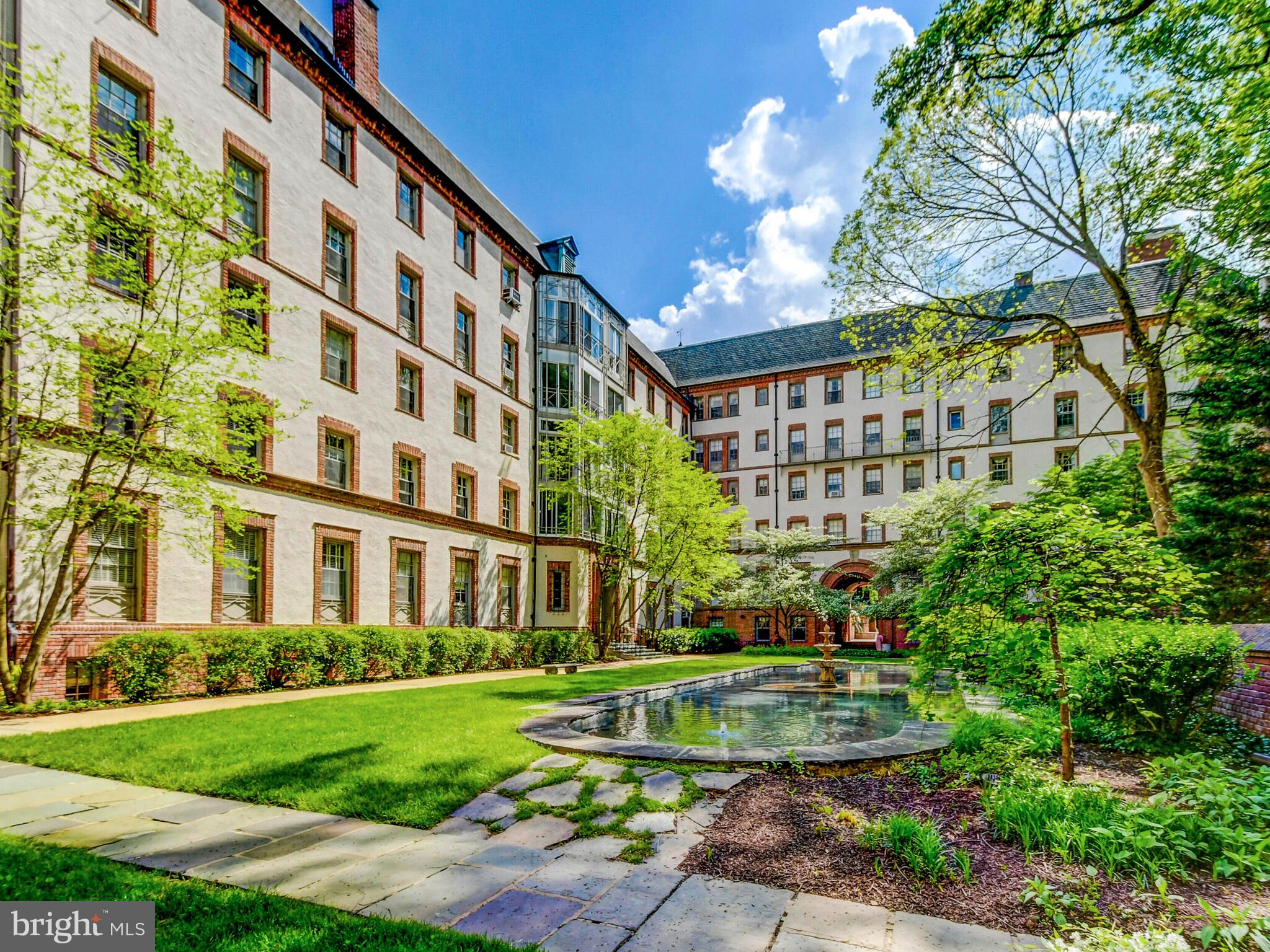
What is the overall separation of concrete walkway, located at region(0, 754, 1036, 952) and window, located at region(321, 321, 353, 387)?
13363 mm

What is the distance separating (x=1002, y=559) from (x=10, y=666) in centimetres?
1312

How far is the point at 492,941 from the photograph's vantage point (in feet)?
9.99

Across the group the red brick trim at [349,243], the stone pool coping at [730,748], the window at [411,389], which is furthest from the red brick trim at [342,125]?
the stone pool coping at [730,748]

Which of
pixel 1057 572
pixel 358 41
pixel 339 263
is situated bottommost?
pixel 1057 572

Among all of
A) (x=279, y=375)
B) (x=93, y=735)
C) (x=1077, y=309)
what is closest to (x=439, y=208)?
(x=279, y=375)

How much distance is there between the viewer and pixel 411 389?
20.4 metres

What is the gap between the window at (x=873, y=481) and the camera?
37906mm

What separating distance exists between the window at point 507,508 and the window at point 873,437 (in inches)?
870

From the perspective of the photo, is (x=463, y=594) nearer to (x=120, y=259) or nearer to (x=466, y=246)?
(x=466, y=246)

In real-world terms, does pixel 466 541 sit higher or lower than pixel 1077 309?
lower

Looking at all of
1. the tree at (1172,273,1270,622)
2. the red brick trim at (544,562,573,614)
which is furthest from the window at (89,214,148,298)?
the red brick trim at (544,562,573,614)

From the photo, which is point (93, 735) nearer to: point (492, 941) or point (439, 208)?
point (492, 941)

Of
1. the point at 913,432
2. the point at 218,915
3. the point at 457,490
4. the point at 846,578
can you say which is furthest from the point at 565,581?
the point at 218,915

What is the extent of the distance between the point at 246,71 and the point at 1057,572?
62.1ft
